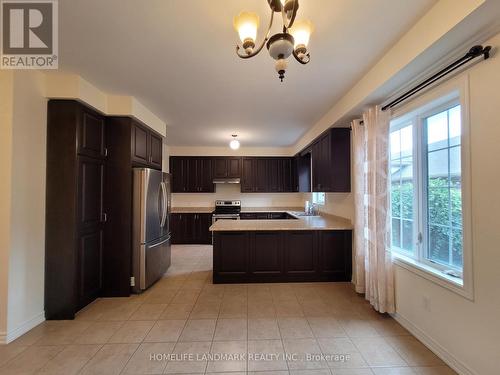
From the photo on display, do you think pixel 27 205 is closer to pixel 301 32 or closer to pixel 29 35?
pixel 29 35

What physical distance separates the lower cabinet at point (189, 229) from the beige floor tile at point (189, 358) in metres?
3.81

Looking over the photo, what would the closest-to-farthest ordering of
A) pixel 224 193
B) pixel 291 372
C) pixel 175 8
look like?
1. pixel 175 8
2. pixel 291 372
3. pixel 224 193

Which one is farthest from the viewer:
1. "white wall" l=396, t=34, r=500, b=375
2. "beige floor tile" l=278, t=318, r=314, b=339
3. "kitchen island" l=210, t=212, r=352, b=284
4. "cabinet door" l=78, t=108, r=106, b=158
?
"kitchen island" l=210, t=212, r=352, b=284

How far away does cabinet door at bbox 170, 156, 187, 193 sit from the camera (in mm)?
6113

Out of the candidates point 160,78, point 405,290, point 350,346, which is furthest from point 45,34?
point 405,290

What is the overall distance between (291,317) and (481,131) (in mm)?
2251

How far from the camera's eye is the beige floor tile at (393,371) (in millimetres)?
1688

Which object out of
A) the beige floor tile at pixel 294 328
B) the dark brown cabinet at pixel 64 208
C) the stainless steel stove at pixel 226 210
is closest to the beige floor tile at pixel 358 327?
the beige floor tile at pixel 294 328

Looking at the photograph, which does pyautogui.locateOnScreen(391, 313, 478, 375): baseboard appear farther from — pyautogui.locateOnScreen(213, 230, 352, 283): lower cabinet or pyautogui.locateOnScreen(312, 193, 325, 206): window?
pyautogui.locateOnScreen(312, 193, 325, 206): window

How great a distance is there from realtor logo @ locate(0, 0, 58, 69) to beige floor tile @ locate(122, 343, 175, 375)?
2.59 meters

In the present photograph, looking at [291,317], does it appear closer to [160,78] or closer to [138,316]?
[138,316]

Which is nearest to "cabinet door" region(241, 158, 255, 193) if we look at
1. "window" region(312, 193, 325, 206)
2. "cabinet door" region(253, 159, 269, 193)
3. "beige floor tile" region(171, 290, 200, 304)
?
"cabinet door" region(253, 159, 269, 193)

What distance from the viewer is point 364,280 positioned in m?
2.87

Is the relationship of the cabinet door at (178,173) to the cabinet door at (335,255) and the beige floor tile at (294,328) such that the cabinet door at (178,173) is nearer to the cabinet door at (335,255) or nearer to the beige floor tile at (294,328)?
the cabinet door at (335,255)
